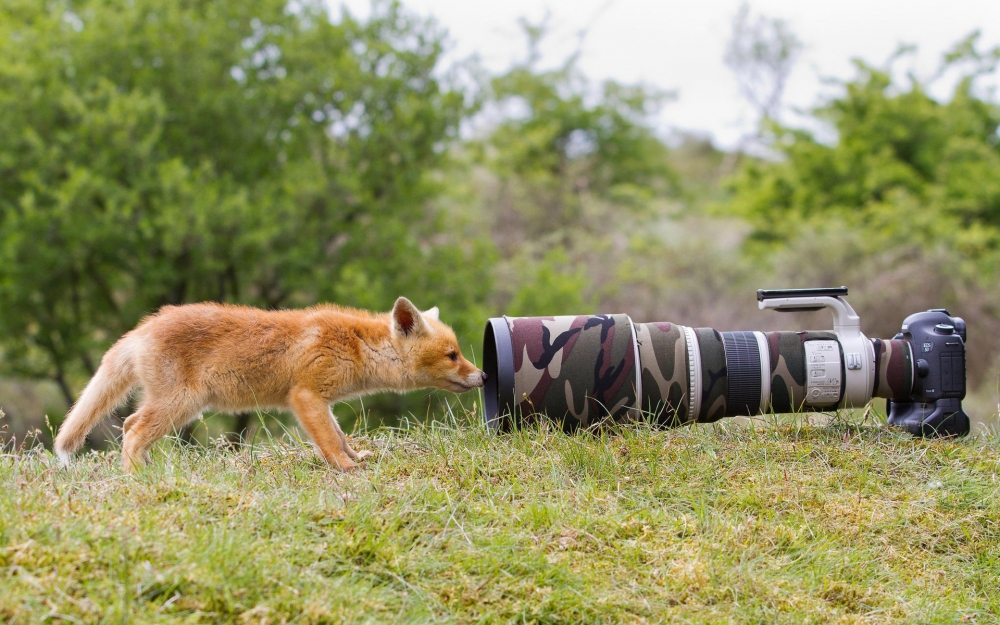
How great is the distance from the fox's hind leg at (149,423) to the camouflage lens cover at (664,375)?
8.62 ft

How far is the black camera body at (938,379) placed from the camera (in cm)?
521

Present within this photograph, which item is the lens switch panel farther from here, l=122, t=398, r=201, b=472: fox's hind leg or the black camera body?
l=122, t=398, r=201, b=472: fox's hind leg

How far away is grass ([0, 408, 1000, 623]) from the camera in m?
3.01

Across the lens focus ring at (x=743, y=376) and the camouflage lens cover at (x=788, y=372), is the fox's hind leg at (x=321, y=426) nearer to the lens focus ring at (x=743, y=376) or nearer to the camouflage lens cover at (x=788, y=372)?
the lens focus ring at (x=743, y=376)

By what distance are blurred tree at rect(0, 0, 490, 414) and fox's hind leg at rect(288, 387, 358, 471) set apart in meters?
8.09

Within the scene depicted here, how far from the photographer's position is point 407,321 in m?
5.37

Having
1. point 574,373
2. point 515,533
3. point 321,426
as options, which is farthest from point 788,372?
point 321,426

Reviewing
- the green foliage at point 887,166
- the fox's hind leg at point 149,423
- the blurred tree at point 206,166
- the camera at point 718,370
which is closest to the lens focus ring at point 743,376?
the camera at point 718,370

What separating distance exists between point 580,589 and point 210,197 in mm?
11079

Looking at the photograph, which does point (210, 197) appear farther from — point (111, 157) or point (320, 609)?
point (320, 609)

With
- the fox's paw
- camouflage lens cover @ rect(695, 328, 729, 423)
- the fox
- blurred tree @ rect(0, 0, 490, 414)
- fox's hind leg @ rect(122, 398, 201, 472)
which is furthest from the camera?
blurred tree @ rect(0, 0, 490, 414)

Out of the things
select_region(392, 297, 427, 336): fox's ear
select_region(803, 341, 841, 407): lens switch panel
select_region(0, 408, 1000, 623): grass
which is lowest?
select_region(0, 408, 1000, 623): grass

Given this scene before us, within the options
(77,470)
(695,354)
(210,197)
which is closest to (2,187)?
(210,197)

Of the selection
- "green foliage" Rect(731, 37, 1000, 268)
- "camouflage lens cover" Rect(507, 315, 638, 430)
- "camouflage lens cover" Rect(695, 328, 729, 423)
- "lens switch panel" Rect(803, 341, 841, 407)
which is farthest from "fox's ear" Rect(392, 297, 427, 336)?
"green foliage" Rect(731, 37, 1000, 268)
